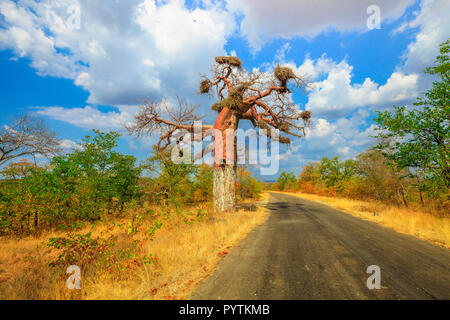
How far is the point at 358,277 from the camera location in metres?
3.30

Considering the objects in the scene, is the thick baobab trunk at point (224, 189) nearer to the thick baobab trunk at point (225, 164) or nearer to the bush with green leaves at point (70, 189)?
the thick baobab trunk at point (225, 164)

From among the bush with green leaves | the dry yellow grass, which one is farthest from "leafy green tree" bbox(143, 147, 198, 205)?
the dry yellow grass

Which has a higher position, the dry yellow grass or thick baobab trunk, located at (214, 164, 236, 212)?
thick baobab trunk, located at (214, 164, 236, 212)

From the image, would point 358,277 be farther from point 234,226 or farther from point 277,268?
point 234,226

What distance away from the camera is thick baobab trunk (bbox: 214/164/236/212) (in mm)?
10961

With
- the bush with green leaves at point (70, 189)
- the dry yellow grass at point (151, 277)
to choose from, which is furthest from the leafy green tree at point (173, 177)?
the dry yellow grass at point (151, 277)

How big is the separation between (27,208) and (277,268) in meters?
11.3

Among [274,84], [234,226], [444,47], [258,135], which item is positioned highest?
[444,47]

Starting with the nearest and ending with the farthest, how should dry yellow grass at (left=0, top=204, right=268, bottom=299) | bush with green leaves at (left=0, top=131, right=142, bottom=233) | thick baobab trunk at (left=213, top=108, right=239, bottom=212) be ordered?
dry yellow grass at (left=0, top=204, right=268, bottom=299) → bush with green leaves at (left=0, top=131, right=142, bottom=233) → thick baobab trunk at (left=213, top=108, right=239, bottom=212)

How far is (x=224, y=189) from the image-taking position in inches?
433

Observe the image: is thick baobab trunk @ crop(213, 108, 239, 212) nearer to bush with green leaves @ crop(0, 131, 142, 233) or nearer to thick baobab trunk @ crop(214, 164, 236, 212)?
thick baobab trunk @ crop(214, 164, 236, 212)
